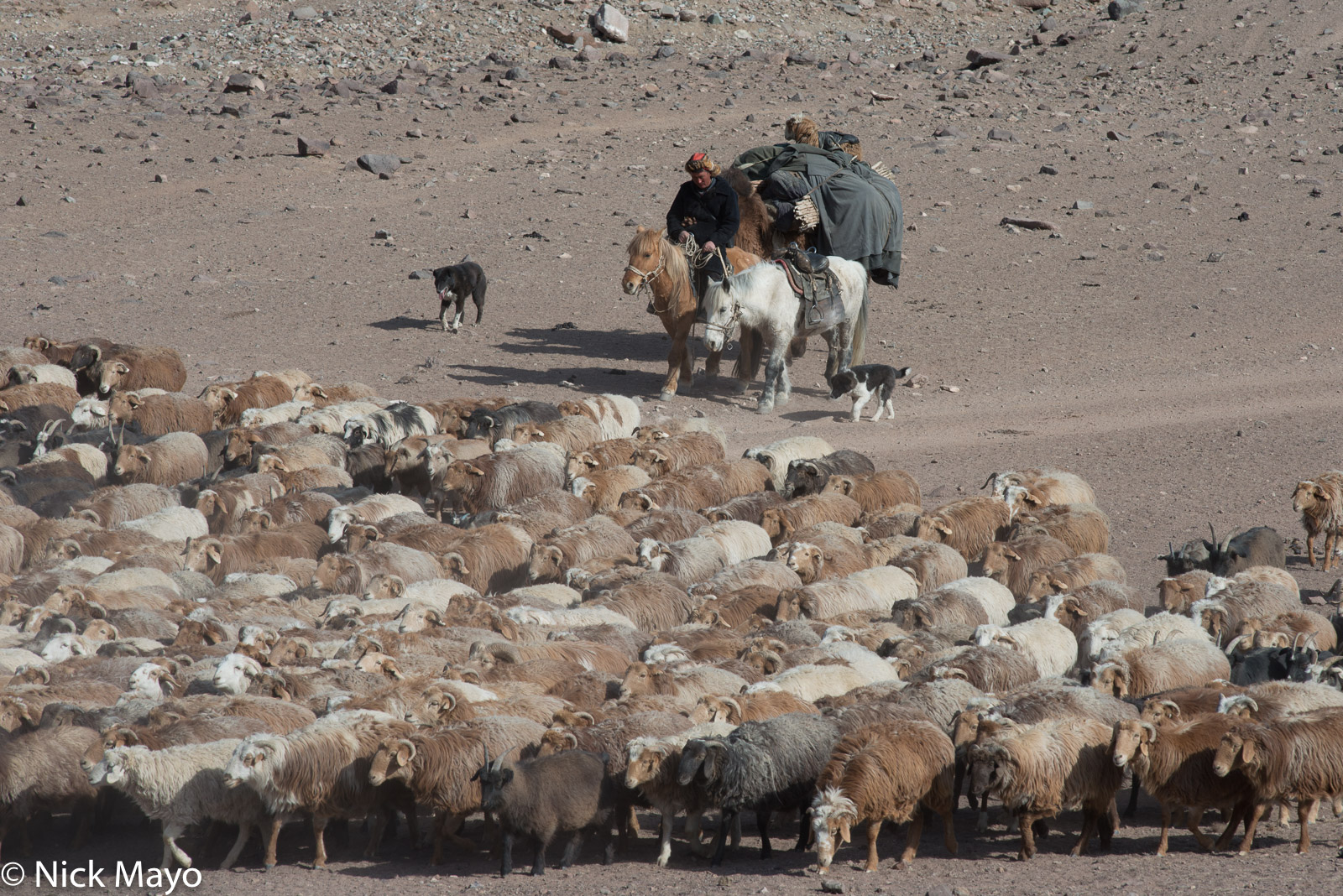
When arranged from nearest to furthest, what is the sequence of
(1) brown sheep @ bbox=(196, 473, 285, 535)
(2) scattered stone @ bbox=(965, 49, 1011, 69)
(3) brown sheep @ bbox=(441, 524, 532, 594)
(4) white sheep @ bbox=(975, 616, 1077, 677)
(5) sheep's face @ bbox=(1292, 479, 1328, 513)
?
(4) white sheep @ bbox=(975, 616, 1077, 677) < (3) brown sheep @ bbox=(441, 524, 532, 594) < (5) sheep's face @ bbox=(1292, 479, 1328, 513) < (1) brown sheep @ bbox=(196, 473, 285, 535) < (2) scattered stone @ bbox=(965, 49, 1011, 69)

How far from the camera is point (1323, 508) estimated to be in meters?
11.0

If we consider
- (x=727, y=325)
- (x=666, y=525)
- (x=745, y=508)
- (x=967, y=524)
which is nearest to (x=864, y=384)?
(x=727, y=325)

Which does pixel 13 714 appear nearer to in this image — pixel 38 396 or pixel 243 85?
pixel 38 396

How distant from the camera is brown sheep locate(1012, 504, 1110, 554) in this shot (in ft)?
36.2

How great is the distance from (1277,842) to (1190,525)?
18.0ft

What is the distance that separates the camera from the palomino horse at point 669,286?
1529 cm

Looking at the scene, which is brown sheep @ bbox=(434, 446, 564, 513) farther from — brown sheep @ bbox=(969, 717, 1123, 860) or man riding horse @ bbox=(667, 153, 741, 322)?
brown sheep @ bbox=(969, 717, 1123, 860)

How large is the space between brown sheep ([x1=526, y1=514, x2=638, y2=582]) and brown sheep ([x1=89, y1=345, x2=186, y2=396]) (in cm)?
665

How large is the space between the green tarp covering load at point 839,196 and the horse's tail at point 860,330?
917 millimetres

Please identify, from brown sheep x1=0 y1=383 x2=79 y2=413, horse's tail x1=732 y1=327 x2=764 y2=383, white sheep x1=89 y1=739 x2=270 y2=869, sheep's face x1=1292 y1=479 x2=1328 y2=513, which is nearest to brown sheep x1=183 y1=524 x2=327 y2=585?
white sheep x1=89 y1=739 x2=270 y2=869

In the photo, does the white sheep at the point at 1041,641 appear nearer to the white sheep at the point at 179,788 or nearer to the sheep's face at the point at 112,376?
the white sheep at the point at 179,788

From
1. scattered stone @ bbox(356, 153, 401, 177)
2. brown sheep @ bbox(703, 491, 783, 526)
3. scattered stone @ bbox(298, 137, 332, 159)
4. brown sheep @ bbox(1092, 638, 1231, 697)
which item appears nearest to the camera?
brown sheep @ bbox(1092, 638, 1231, 697)

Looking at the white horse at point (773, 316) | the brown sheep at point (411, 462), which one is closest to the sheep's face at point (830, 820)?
the brown sheep at point (411, 462)

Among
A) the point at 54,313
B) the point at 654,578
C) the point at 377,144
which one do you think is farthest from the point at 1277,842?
the point at 377,144
